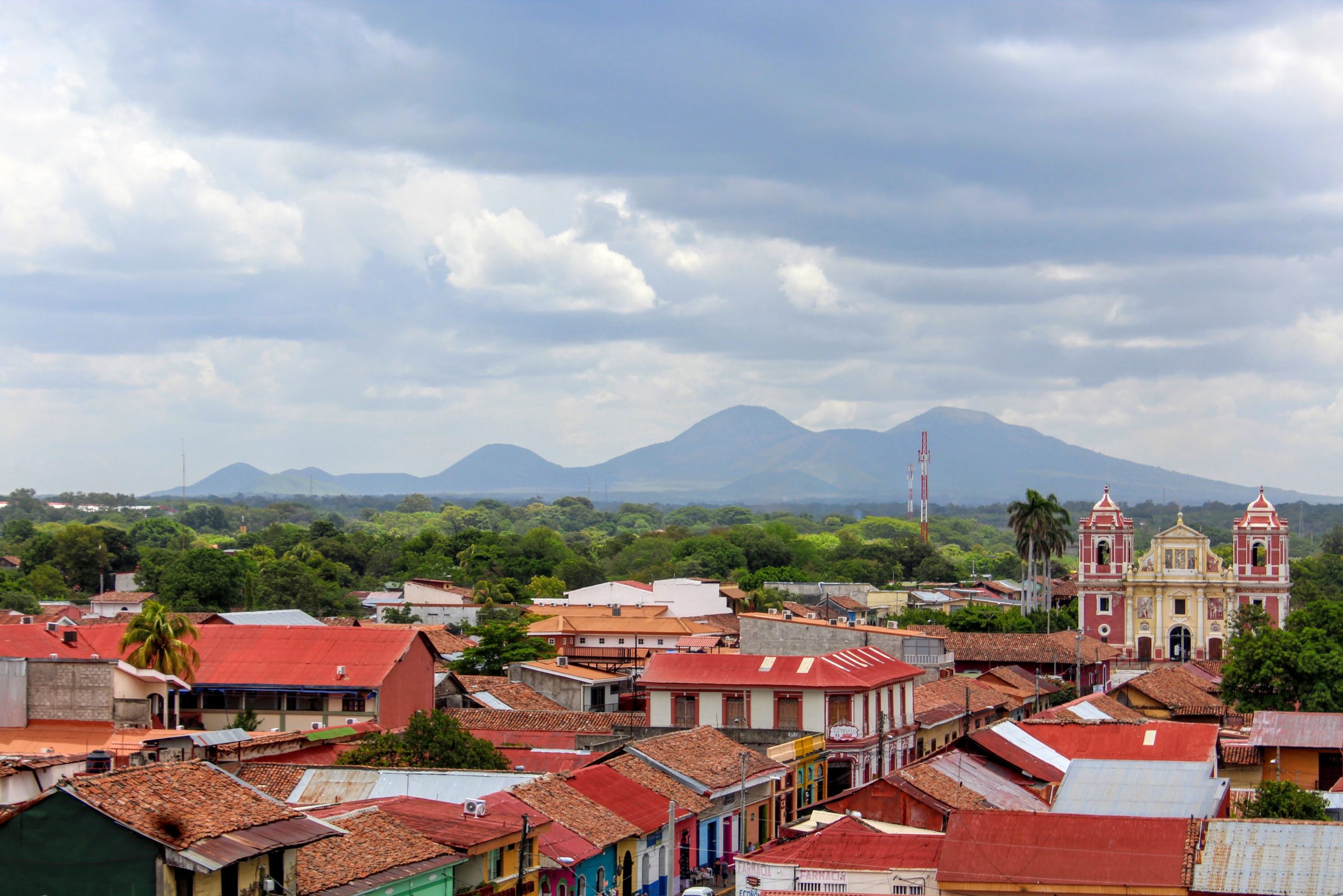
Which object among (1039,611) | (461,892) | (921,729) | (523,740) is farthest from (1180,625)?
(461,892)

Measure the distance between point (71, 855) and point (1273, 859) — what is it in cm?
1967

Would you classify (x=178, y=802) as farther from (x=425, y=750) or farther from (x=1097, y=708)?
(x=1097, y=708)

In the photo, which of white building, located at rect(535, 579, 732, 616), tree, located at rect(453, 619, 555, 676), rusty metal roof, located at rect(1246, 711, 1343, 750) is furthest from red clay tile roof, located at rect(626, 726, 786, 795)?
white building, located at rect(535, 579, 732, 616)

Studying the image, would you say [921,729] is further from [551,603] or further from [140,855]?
[551,603]

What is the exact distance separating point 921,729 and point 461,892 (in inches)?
1247

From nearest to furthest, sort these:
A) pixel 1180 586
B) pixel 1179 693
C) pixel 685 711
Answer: pixel 685 711
pixel 1179 693
pixel 1180 586

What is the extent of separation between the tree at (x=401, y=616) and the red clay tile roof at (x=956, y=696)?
41317 millimetres

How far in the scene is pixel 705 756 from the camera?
42156 mm

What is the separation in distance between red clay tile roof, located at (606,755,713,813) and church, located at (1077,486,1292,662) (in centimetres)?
7444

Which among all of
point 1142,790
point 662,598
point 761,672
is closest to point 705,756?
point 761,672

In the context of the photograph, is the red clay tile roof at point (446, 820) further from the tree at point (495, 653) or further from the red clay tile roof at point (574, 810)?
the tree at point (495, 653)

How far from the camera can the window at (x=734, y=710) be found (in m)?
50.0

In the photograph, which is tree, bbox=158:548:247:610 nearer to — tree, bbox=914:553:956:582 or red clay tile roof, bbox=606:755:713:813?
red clay tile roof, bbox=606:755:713:813

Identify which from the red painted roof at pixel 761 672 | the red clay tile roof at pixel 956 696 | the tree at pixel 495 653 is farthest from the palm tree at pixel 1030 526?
the red painted roof at pixel 761 672
